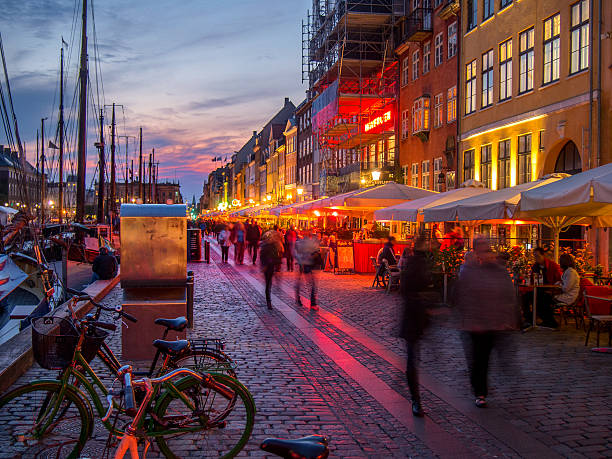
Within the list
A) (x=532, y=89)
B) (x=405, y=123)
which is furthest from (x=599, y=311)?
(x=405, y=123)

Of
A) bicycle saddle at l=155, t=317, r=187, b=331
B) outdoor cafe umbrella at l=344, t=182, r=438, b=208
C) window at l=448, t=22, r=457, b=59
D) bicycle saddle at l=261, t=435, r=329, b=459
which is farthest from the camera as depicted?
window at l=448, t=22, r=457, b=59

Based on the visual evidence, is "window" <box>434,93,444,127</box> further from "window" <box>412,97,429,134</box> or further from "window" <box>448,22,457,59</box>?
"window" <box>448,22,457,59</box>

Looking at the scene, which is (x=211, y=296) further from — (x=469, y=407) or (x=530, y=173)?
(x=530, y=173)

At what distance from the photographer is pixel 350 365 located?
8.43 metres

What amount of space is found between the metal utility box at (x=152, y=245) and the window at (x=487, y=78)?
1940 centimetres

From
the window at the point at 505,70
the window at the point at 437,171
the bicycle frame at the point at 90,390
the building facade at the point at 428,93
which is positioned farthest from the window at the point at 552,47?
the bicycle frame at the point at 90,390

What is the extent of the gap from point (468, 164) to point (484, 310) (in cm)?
2225

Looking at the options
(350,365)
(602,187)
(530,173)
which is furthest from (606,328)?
(530,173)

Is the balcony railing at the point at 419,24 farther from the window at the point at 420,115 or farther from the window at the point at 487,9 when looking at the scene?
the window at the point at 487,9

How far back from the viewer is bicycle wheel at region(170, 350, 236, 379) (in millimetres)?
5598

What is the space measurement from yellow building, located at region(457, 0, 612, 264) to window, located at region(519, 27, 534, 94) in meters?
0.04

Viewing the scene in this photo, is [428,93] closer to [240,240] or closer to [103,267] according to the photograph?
[240,240]

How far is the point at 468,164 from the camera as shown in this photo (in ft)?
91.2

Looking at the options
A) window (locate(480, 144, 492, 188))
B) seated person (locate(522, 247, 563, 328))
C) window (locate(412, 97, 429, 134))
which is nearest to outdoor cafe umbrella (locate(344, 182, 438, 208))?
window (locate(480, 144, 492, 188))
